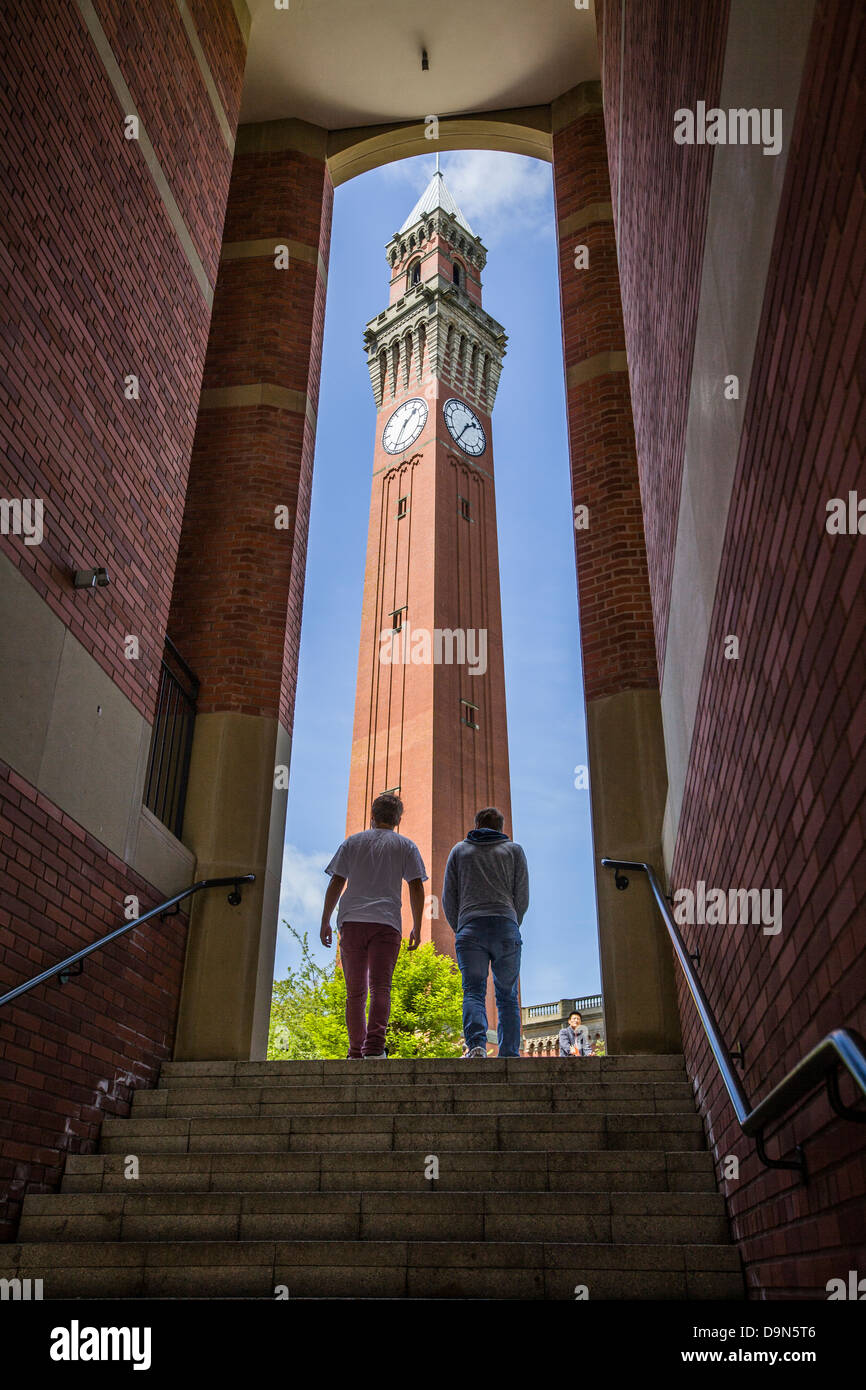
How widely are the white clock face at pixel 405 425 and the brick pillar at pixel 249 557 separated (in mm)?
25536

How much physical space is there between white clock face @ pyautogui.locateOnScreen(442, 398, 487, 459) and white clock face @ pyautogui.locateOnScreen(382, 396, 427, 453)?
0.87 m

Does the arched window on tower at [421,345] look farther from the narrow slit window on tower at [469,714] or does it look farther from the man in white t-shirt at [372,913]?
the man in white t-shirt at [372,913]

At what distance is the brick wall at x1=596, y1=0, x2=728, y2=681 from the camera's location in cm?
401

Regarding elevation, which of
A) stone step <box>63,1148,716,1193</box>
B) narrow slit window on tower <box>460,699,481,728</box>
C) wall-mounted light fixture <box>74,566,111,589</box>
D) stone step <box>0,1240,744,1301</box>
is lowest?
stone step <box>0,1240,744,1301</box>

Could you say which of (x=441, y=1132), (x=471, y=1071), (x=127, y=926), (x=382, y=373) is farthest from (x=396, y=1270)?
(x=382, y=373)

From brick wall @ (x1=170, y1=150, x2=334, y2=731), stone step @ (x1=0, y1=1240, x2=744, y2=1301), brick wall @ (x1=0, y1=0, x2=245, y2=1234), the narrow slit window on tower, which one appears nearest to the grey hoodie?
brick wall @ (x1=0, y1=0, x2=245, y2=1234)

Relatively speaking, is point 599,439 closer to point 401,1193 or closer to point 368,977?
point 368,977

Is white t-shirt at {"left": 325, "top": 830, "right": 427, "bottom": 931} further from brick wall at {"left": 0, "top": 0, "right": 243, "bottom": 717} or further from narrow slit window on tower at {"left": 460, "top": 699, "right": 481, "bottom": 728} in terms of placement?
narrow slit window on tower at {"left": 460, "top": 699, "right": 481, "bottom": 728}

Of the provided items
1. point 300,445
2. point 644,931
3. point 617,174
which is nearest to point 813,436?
point 644,931

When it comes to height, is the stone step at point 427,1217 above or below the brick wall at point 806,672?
below

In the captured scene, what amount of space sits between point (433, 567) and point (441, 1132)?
95.0 ft

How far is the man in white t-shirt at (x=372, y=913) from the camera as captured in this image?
6.23 meters

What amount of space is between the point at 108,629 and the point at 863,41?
478cm

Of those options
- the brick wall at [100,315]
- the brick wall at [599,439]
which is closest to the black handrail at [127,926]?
the brick wall at [100,315]
